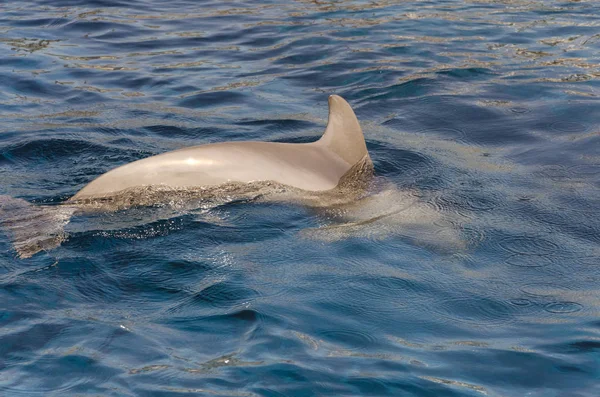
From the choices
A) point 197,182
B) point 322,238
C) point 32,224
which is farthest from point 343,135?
point 32,224

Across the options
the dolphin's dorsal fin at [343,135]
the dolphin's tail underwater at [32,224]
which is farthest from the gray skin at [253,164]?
the dolphin's tail underwater at [32,224]

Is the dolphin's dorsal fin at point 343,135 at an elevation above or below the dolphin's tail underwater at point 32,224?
above

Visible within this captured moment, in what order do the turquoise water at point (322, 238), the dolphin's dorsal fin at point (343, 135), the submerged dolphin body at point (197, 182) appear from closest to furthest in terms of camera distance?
the turquoise water at point (322, 238) → the submerged dolphin body at point (197, 182) → the dolphin's dorsal fin at point (343, 135)

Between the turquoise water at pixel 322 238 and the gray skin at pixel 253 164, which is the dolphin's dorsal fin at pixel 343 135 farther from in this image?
the turquoise water at pixel 322 238

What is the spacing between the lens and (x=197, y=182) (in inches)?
251

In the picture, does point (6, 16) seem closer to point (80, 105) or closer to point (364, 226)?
point (80, 105)

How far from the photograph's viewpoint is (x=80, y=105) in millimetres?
10453

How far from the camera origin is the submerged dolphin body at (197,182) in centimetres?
611

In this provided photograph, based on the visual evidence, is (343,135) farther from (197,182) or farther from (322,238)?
(197,182)

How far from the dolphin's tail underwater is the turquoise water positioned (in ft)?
0.29

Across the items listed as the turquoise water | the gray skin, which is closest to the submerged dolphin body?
the gray skin

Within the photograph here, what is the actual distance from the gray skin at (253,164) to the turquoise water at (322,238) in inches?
9.5

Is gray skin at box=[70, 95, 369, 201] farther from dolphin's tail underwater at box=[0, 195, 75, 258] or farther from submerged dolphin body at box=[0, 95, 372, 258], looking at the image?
dolphin's tail underwater at box=[0, 195, 75, 258]

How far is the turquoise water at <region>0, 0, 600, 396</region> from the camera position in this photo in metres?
4.46
